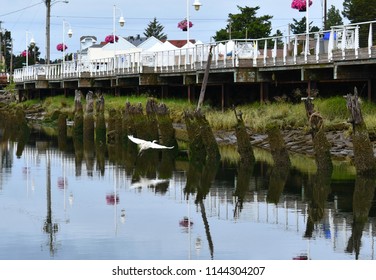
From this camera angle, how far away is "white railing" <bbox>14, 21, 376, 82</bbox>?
38219mm

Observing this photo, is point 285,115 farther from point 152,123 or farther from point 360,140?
point 360,140

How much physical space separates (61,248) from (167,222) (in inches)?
138

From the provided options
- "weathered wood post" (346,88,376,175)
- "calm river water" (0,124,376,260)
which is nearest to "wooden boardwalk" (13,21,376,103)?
"calm river water" (0,124,376,260)

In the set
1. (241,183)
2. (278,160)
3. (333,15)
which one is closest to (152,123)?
(278,160)

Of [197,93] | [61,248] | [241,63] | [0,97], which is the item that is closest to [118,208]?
[61,248]

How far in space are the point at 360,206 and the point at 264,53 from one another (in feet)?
72.5

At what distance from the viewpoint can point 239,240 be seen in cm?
2027

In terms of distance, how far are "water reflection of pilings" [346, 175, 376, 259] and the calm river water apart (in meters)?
0.02

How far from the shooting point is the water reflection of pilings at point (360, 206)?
19.7m

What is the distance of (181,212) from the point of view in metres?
24.0

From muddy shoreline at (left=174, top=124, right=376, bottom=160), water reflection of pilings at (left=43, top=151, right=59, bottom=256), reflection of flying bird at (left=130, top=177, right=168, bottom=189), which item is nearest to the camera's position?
water reflection of pilings at (left=43, top=151, right=59, bottom=256)

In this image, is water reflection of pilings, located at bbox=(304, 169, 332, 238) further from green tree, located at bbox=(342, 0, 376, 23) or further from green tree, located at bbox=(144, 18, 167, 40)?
green tree, located at bbox=(144, 18, 167, 40)

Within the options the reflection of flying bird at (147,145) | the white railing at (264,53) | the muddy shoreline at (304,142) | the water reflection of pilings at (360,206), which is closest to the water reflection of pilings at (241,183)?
the water reflection of pilings at (360,206)

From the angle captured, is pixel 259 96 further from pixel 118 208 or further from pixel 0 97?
pixel 0 97
